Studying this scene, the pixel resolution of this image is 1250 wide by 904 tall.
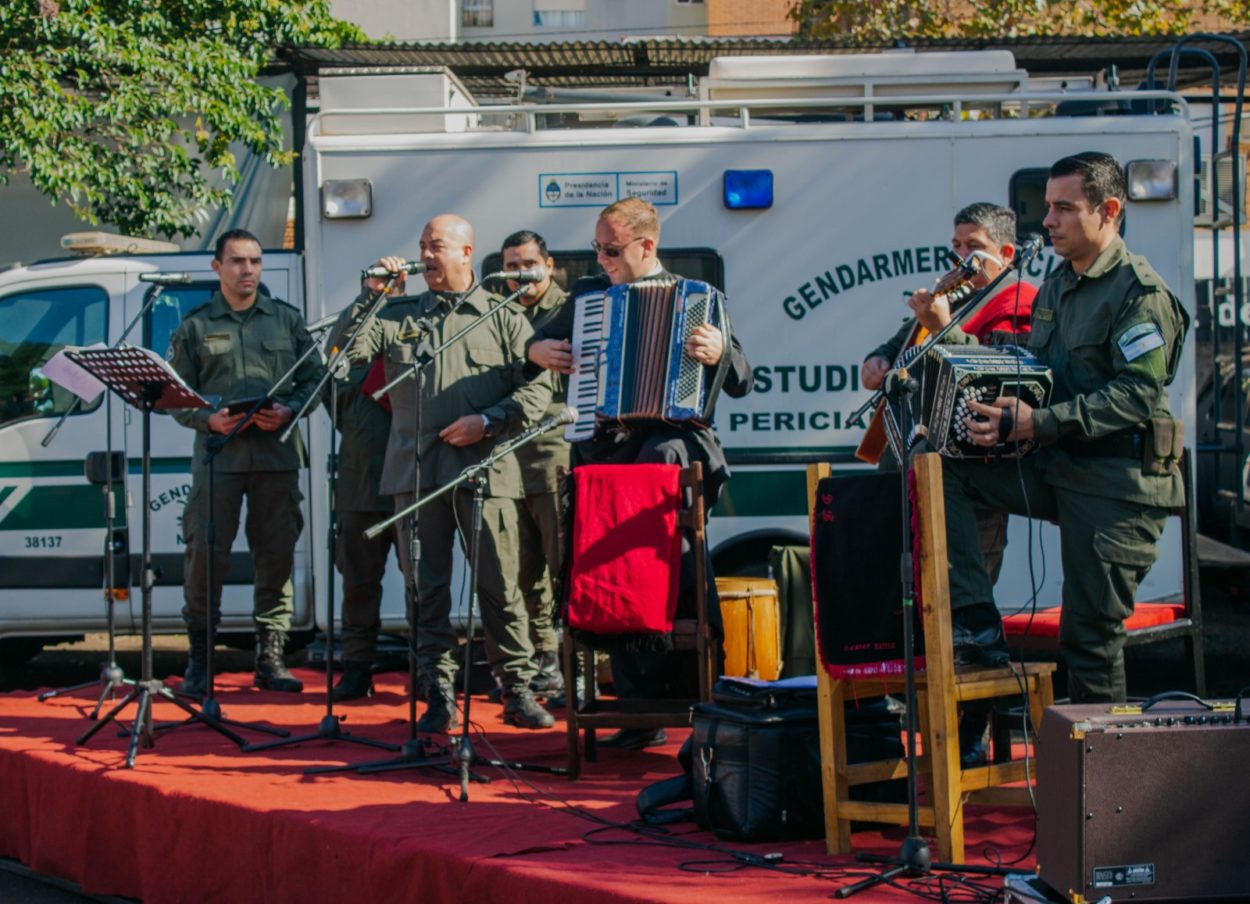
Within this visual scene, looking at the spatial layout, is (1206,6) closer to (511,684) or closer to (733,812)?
(511,684)

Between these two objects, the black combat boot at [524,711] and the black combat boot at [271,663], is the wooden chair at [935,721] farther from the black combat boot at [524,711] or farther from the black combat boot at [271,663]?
the black combat boot at [271,663]

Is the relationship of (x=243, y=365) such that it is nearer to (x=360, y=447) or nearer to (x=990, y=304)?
(x=360, y=447)

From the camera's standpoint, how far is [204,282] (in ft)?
26.8

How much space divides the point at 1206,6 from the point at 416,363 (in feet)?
42.5

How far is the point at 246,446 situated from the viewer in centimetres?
733

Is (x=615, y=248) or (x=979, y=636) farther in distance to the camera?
(x=615, y=248)

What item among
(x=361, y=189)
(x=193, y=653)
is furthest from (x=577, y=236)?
(x=193, y=653)

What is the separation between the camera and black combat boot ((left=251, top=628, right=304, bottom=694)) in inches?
293

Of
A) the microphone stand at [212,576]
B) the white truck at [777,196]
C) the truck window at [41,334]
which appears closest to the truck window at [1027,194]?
the white truck at [777,196]

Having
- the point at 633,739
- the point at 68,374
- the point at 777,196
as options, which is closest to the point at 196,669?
the point at 68,374

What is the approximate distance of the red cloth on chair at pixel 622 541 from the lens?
5.51 meters

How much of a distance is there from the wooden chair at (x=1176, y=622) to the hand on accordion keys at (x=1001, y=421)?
1.81 metres

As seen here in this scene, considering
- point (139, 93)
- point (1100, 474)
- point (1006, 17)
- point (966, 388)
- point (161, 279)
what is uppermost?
point (1006, 17)

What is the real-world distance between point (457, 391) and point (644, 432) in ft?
3.27
